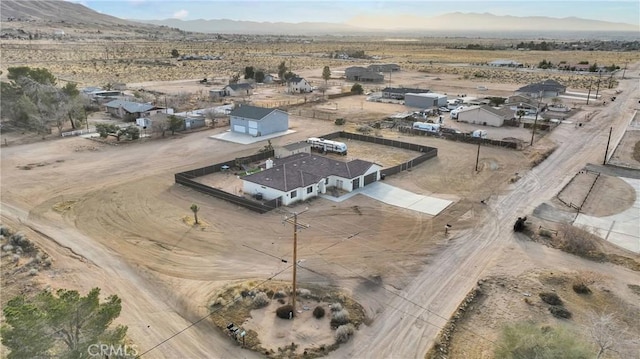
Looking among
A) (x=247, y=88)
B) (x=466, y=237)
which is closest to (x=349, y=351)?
(x=466, y=237)

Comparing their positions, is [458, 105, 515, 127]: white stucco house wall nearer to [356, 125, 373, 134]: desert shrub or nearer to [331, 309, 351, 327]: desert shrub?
[356, 125, 373, 134]: desert shrub

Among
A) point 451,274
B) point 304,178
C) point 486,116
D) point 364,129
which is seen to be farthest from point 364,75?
point 451,274

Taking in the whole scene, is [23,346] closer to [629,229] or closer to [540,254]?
[540,254]

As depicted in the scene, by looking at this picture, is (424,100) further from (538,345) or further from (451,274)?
(538,345)

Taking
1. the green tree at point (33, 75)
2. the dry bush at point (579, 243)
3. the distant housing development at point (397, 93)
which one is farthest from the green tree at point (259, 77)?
the dry bush at point (579, 243)

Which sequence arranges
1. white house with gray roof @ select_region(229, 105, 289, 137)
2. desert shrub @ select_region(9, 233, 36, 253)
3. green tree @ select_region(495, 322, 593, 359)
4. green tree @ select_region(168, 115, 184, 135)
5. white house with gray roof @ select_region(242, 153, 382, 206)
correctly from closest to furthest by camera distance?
1. green tree @ select_region(495, 322, 593, 359)
2. desert shrub @ select_region(9, 233, 36, 253)
3. white house with gray roof @ select_region(242, 153, 382, 206)
4. white house with gray roof @ select_region(229, 105, 289, 137)
5. green tree @ select_region(168, 115, 184, 135)

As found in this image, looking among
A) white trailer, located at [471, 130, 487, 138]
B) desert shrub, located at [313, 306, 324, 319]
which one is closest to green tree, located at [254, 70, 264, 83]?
white trailer, located at [471, 130, 487, 138]
